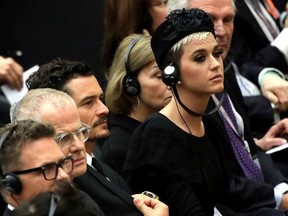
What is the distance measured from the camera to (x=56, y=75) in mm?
3846

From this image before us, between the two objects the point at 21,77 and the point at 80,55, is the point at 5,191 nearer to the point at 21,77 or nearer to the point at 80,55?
the point at 21,77

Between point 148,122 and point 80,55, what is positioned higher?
point 148,122

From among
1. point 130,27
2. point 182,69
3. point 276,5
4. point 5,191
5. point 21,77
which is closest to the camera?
point 5,191

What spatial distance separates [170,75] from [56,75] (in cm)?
47

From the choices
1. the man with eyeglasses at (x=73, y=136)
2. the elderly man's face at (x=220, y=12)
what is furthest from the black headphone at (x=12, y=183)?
the elderly man's face at (x=220, y=12)

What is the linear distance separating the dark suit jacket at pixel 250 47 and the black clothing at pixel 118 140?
126cm

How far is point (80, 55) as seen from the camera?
18.1 feet

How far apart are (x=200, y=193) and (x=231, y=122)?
0.72m

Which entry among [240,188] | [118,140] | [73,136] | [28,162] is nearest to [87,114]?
[118,140]

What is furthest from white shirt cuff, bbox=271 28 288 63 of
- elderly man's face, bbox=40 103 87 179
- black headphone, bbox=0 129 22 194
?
black headphone, bbox=0 129 22 194

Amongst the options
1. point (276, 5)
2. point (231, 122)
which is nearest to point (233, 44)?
point (276, 5)

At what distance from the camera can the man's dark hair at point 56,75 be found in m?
3.82

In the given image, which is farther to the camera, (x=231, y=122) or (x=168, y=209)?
(x=231, y=122)

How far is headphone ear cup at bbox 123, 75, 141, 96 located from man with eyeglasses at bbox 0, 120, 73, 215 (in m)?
1.18
